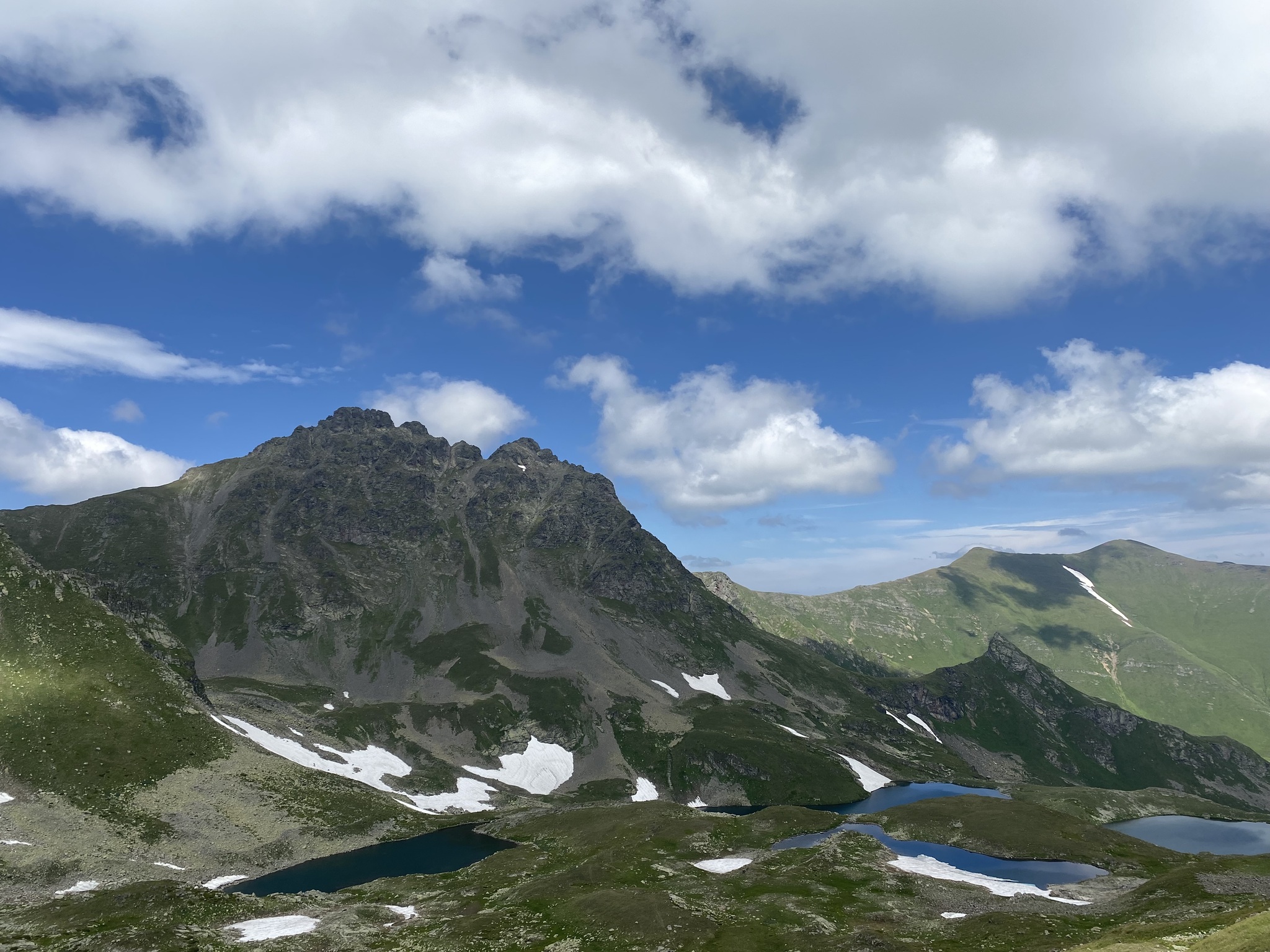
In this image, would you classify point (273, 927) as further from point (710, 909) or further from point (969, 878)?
point (969, 878)

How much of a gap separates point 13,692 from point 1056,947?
630 ft

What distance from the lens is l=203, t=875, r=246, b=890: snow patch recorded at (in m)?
119

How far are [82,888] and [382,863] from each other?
50.8 metres

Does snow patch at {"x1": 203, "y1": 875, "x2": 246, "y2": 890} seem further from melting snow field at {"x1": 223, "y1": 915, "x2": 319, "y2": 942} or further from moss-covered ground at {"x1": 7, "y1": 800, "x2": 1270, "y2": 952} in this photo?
melting snow field at {"x1": 223, "y1": 915, "x2": 319, "y2": 942}

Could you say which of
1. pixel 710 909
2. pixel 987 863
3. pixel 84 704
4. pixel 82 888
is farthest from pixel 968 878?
pixel 84 704

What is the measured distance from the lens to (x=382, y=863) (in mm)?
140875

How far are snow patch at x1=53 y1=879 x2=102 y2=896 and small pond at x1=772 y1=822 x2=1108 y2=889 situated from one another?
389ft

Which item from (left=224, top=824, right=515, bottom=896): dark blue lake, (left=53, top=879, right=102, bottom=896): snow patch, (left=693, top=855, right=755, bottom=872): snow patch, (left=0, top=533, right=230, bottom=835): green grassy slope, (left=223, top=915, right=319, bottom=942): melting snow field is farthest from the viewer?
(left=0, top=533, right=230, bottom=835): green grassy slope

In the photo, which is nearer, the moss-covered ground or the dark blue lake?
the moss-covered ground

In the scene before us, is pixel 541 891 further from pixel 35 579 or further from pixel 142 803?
pixel 35 579

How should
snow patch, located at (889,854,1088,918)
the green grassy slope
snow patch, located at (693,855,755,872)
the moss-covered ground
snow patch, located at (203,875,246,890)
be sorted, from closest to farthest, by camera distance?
the moss-covered ground
snow patch, located at (889,854,1088,918)
snow patch, located at (203,875,246,890)
snow patch, located at (693,855,755,872)
the green grassy slope

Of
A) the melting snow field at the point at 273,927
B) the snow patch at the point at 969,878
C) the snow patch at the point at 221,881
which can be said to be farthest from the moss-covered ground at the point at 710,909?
the snow patch at the point at 221,881

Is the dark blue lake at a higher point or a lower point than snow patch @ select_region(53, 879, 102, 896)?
lower

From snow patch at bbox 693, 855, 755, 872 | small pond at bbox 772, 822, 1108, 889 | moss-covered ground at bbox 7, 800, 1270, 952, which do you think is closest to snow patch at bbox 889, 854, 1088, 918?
small pond at bbox 772, 822, 1108, 889
